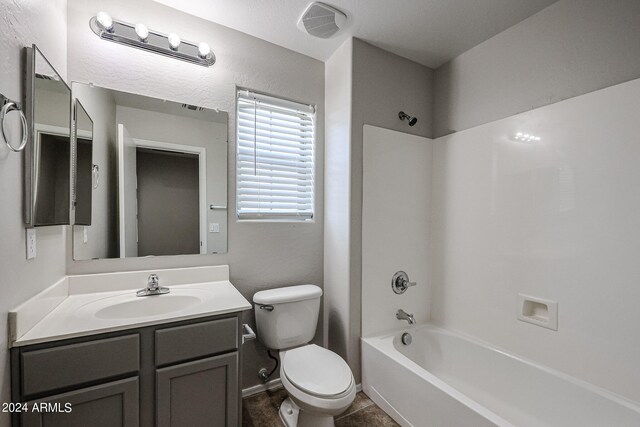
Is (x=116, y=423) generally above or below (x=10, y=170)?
below

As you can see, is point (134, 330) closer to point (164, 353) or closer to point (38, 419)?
point (164, 353)

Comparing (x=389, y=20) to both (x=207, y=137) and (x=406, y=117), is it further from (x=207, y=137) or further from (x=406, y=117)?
(x=207, y=137)

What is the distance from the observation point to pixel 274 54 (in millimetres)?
1978

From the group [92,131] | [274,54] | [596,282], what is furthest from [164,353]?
[596,282]

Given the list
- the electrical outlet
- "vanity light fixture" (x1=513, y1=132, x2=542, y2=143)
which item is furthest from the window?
"vanity light fixture" (x1=513, y1=132, x2=542, y2=143)

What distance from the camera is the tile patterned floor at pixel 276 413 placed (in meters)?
1.65

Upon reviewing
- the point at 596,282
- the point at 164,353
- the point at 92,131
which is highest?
the point at 92,131

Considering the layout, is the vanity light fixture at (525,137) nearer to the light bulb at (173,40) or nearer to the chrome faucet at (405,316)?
the chrome faucet at (405,316)

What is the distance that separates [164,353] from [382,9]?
215cm

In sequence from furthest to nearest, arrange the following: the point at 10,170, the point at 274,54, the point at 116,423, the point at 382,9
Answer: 1. the point at 274,54
2. the point at 382,9
3. the point at 116,423
4. the point at 10,170

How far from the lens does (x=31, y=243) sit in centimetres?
109

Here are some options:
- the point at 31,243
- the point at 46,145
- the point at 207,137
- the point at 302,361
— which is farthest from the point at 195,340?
the point at 207,137

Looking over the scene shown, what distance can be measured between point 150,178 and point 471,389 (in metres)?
2.47

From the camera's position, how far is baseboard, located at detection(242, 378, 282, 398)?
188cm
